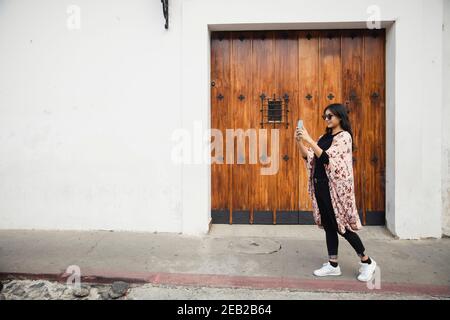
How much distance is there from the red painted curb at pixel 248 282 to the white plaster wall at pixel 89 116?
1.54 meters

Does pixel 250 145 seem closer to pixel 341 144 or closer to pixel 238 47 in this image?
pixel 238 47

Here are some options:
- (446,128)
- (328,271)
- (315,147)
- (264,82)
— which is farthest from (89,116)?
(446,128)

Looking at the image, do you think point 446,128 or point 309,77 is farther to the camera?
point 309,77

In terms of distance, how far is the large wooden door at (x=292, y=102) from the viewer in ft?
18.3

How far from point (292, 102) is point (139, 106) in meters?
2.27

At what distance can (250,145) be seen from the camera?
18.7 feet

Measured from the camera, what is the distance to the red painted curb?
3715mm

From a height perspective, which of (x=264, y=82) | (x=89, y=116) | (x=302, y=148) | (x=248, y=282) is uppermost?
(x=264, y=82)

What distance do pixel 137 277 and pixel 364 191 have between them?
3.53 m

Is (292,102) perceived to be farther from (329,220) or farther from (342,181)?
(329,220)

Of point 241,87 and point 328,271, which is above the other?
A: point 241,87

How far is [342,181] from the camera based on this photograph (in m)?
3.74
